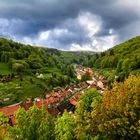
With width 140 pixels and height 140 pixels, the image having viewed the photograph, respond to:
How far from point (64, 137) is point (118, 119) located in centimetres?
738

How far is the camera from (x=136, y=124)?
155 ft

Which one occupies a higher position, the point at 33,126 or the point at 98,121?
the point at 98,121

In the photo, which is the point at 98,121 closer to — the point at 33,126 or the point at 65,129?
the point at 65,129

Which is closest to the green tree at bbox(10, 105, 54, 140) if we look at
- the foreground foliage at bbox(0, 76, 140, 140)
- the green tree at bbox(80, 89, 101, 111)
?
the foreground foliage at bbox(0, 76, 140, 140)

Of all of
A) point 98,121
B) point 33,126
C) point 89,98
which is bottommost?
point 33,126

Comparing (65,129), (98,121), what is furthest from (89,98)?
(65,129)

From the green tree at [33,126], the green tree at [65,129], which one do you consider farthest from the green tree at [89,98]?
the green tree at [33,126]

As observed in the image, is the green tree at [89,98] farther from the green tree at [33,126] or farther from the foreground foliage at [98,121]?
the green tree at [33,126]

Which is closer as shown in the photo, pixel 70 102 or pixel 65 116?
pixel 65 116

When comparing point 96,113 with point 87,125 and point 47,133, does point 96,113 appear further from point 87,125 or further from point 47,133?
point 47,133

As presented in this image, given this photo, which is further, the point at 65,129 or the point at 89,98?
the point at 89,98

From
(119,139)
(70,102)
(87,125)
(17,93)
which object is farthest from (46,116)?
(17,93)

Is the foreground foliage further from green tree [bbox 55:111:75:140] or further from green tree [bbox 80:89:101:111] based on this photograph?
green tree [bbox 80:89:101:111]

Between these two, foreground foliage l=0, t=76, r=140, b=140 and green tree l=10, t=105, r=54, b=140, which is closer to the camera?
foreground foliage l=0, t=76, r=140, b=140
